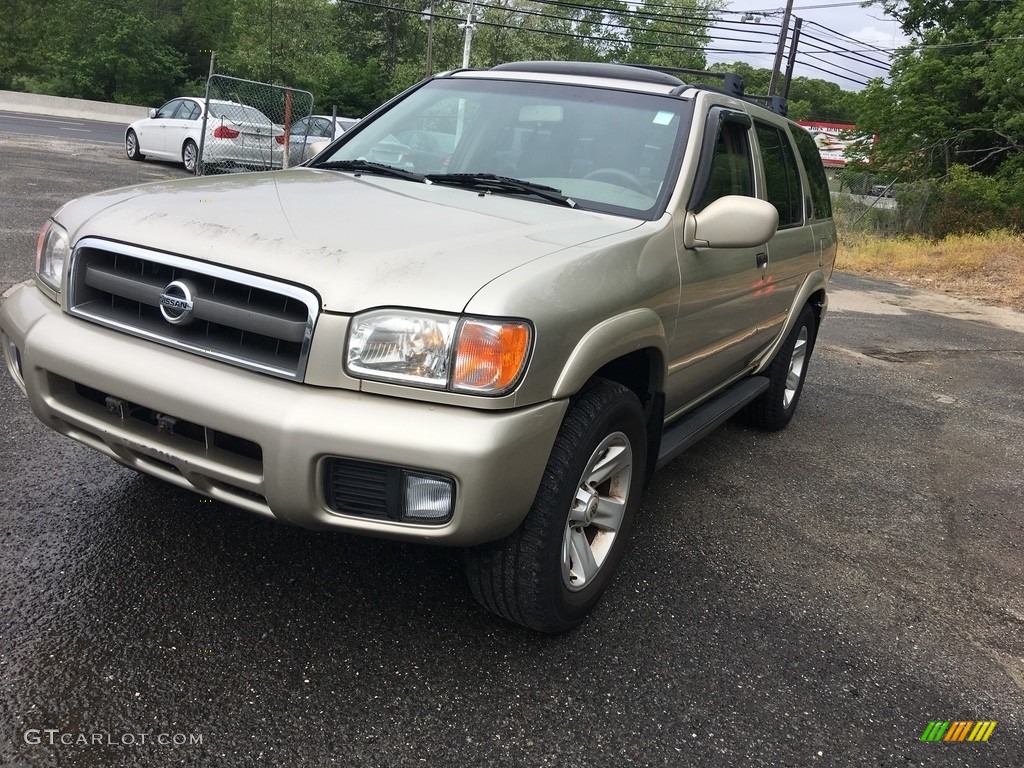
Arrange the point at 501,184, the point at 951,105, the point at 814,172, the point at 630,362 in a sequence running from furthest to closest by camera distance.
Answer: the point at 951,105 → the point at 814,172 → the point at 501,184 → the point at 630,362

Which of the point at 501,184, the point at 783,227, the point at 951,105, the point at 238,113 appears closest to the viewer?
the point at 501,184

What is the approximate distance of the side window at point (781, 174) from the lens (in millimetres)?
4203

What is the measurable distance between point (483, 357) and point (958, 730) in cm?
190

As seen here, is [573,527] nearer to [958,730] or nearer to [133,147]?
[958,730]

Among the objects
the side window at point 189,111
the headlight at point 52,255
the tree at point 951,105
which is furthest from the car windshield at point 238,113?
the tree at point 951,105

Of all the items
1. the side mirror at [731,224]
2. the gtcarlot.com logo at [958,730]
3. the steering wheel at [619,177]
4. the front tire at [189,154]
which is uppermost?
the steering wheel at [619,177]

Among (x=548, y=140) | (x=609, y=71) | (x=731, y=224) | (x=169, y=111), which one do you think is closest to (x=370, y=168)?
(x=548, y=140)

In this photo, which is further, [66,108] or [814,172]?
[66,108]

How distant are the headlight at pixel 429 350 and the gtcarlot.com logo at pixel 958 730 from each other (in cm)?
173

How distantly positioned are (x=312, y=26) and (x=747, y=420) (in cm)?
4470

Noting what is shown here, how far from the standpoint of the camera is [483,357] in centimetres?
211

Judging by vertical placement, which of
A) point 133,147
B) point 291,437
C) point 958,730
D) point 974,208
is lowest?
point 958,730

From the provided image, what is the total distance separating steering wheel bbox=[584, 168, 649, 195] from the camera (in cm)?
317

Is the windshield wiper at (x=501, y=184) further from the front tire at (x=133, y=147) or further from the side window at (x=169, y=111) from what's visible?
the front tire at (x=133, y=147)
